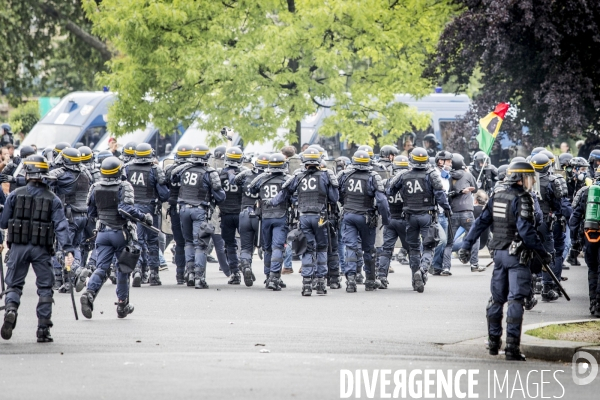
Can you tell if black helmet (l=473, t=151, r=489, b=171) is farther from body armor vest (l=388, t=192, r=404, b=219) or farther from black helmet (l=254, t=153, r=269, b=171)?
black helmet (l=254, t=153, r=269, b=171)

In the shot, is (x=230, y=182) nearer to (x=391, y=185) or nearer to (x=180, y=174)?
(x=180, y=174)

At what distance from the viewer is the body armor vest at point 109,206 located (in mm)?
13898

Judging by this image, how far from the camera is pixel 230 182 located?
709 inches

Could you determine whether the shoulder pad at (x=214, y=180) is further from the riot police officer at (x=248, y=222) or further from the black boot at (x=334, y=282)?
the black boot at (x=334, y=282)

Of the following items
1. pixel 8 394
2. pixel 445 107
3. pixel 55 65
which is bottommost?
pixel 8 394

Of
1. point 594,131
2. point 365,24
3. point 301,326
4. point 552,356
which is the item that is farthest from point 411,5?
point 552,356

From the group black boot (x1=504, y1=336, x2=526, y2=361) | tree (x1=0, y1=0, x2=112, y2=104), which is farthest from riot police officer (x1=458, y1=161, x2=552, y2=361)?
tree (x1=0, y1=0, x2=112, y2=104)

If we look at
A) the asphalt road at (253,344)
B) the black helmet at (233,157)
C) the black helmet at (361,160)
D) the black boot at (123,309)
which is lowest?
the asphalt road at (253,344)

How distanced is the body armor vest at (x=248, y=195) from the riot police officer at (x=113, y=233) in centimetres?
331

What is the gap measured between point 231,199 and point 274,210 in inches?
44.7

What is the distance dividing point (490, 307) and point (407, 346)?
93 centimetres

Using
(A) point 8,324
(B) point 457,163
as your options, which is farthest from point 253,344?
(B) point 457,163

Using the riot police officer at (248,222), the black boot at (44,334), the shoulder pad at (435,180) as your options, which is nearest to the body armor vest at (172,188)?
the riot police officer at (248,222)

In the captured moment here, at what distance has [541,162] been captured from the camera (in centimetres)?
1520
